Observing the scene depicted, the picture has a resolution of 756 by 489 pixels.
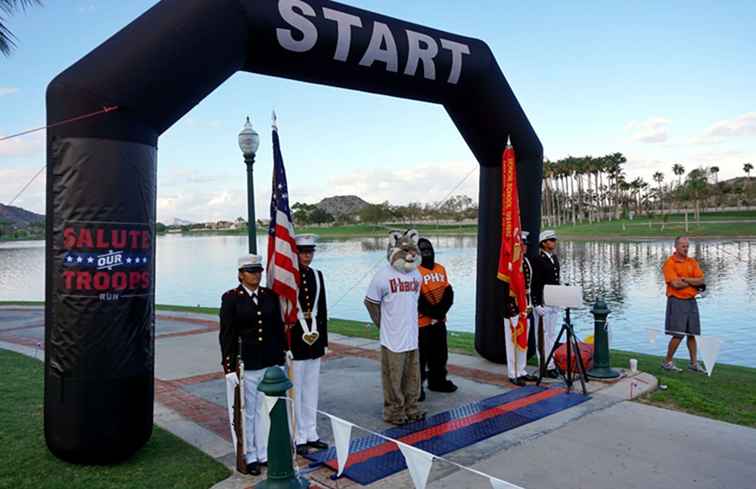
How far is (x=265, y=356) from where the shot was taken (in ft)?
16.6

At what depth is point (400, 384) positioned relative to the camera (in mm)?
6215

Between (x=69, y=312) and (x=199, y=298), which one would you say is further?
(x=199, y=298)

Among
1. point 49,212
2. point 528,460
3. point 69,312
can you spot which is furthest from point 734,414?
point 49,212

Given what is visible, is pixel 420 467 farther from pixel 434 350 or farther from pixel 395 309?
pixel 434 350

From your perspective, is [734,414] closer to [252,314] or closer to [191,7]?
[252,314]

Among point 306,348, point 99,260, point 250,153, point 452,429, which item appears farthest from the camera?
point 250,153

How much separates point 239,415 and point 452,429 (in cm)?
228

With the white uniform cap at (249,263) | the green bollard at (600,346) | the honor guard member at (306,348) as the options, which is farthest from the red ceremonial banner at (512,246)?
the white uniform cap at (249,263)

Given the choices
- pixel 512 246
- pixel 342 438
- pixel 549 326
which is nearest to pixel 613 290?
pixel 549 326

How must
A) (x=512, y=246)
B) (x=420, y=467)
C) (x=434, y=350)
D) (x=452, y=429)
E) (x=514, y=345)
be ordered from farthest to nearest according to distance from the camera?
(x=512, y=246), (x=514, y=345), (x=434, y=350), (x=452, y=429), (x=420, y=467)

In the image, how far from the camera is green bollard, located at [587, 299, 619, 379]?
7.83 m

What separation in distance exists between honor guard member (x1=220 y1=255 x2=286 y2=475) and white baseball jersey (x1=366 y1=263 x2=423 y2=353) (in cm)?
137

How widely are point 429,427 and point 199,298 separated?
76.8ft

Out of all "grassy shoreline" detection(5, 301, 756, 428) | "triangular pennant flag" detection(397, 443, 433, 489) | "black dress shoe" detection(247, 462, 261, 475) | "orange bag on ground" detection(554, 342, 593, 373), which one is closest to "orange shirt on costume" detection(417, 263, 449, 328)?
"orange bag on ground" detection(554, 342, 593, 373)
